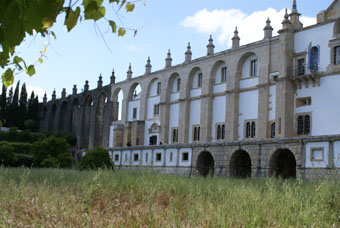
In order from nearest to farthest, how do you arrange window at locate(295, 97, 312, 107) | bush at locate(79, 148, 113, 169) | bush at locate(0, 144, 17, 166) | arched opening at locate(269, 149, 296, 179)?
arched opening at locate(269, 149, 296, 179) → bush at locate(79, 148, 113, 169) → window at locate(295, 97, 312, 107) → bush at locate(0, 144, 17, 166)

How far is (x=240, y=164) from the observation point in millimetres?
29266

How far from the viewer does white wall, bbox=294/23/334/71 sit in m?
27.7

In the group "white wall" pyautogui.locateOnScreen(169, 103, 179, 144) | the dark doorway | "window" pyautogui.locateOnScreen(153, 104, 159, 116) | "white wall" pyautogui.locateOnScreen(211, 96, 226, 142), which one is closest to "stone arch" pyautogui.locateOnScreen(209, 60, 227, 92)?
"white wall" pyautogui.locateOnScreen(211, 96, 226, 142)

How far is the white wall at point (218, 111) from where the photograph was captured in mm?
35375

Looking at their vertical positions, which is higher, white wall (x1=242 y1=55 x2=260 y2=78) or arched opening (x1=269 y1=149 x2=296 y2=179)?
white wall (x1=242 y1=55 x2=260 y2=78)

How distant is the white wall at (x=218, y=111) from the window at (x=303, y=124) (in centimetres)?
763

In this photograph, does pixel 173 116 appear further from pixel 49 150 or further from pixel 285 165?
pixel 285 165

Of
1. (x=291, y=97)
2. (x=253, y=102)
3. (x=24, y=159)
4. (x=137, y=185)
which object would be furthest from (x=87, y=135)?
(x=137, y=185)

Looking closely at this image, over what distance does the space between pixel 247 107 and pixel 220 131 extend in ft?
11.8

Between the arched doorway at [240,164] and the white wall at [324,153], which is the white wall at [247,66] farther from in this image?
the white wall at [324,153]

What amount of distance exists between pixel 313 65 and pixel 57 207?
24088 millimetres

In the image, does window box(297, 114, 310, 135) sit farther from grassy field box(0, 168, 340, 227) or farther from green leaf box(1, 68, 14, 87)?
green leaf box(1, 68, 14, 87)

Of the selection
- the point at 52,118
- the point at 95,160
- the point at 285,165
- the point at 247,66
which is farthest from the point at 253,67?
the point at 52,118

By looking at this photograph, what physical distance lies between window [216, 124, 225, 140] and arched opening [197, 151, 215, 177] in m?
2.91
